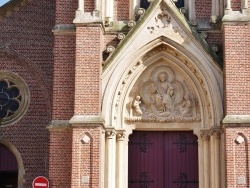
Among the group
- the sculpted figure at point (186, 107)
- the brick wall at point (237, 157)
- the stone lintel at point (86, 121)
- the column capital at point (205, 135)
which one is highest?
the sculpted figure at point (186, 107)

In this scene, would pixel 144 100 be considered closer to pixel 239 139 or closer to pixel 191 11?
pixel 191 11

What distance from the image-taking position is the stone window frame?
1977cm

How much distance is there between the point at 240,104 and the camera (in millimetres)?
17312

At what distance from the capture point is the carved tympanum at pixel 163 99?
60.7ft

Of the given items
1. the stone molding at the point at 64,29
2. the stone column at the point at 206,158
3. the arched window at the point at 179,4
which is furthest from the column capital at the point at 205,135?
the stone molding at the point at 64,29

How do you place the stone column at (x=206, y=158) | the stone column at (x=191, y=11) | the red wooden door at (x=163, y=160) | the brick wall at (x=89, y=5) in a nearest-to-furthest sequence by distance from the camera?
the stone column at (x=206, y=158)
the brick wall at (x=89, y=5)
the red wooden door at (x=163, y=160)
the stone column at (x=191, y=11)

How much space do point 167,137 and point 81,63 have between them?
11.2 feet

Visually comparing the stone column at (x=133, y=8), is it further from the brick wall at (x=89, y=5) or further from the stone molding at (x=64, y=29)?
the stone molding at (x=64, y=29)

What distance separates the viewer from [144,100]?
18656mm

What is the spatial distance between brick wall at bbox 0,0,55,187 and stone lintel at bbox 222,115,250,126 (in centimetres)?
567

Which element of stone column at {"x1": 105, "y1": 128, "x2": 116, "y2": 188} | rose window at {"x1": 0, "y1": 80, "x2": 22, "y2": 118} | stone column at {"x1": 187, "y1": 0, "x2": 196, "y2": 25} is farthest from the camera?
rose window at {"x1": 0, "y1": 80, "x2": 22, "y2": 118}

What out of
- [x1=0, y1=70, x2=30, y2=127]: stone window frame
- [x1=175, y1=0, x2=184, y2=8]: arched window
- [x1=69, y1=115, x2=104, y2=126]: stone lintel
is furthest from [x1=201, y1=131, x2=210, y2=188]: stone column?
[x1=0, y1=70, x2=30, y2=127]: stone window frame

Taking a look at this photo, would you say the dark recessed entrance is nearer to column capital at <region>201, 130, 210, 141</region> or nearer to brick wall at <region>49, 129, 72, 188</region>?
brick wall at <region>49, 129, 72, 188</region>

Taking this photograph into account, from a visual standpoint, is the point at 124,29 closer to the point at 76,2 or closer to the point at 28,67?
the point at 76,2
